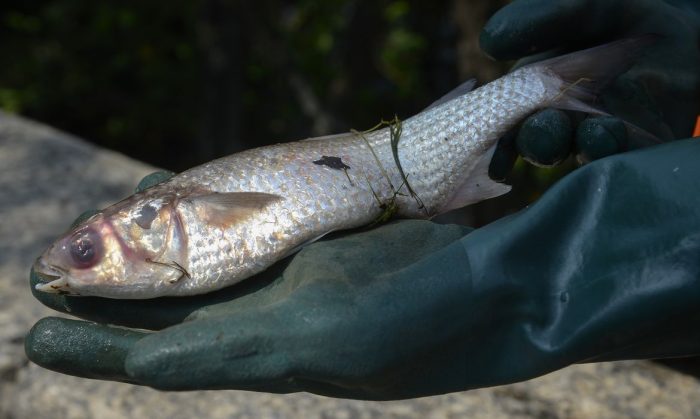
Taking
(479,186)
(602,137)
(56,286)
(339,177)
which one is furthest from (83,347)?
(602,137)

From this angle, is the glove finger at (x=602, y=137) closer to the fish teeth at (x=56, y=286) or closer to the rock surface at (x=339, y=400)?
the rock surface at (x=339, y=400)

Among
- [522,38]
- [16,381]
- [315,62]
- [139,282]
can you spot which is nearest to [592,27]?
[522,38]

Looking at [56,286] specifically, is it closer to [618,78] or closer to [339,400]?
[339,400]

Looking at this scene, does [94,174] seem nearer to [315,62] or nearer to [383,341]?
[383,341]

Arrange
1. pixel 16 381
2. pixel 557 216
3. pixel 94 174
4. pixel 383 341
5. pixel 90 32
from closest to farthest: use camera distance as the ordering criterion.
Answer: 1. pixel 383 341
2. pixel 557 216
3. pixel 16 381
4. pixel 94 174
5. pixel 90 32

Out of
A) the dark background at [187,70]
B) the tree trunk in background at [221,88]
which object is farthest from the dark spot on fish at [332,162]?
the dark background at [187,70]

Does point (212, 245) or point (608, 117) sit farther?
point (608, 117)
